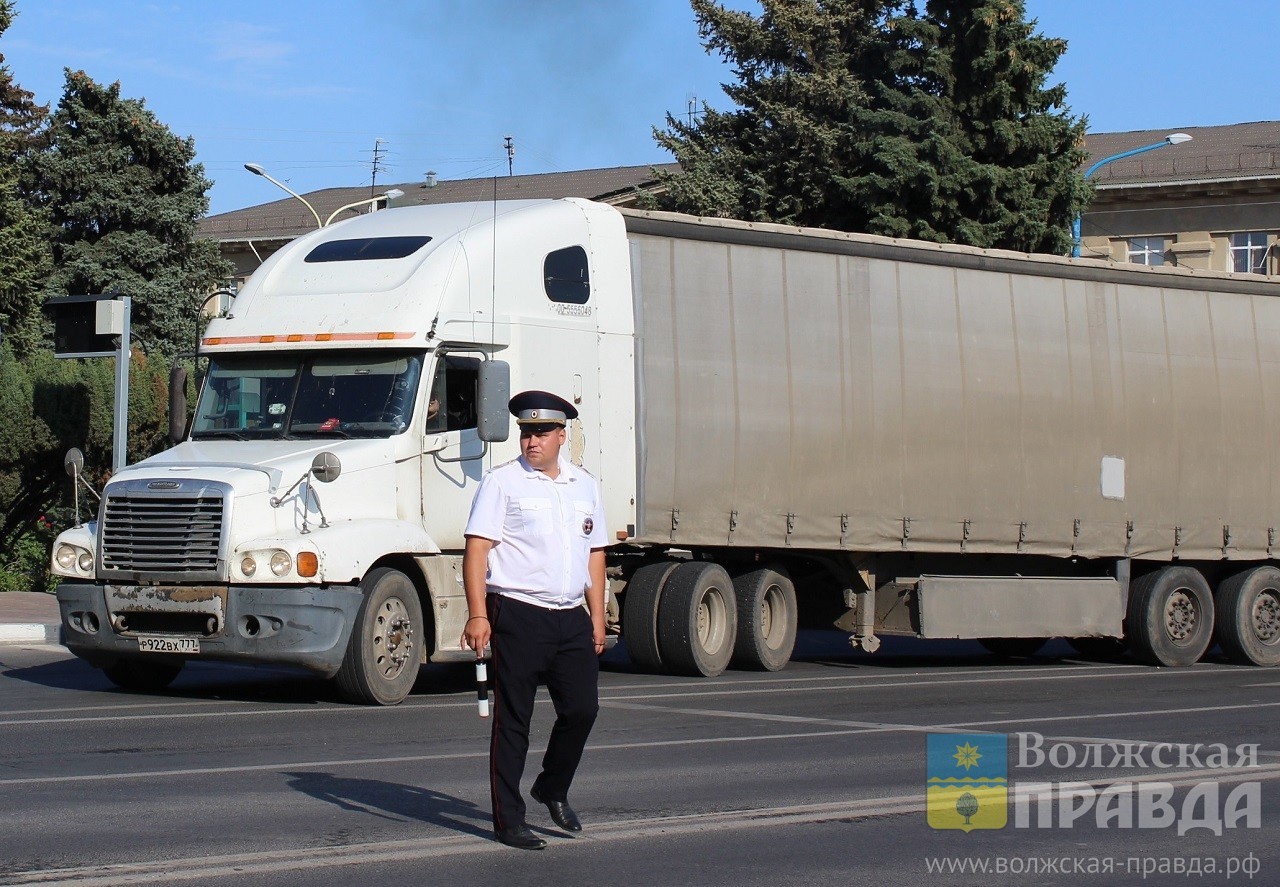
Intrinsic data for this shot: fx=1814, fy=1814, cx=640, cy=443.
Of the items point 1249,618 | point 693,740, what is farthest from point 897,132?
point 693,740

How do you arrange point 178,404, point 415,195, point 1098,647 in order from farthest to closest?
1. point 415,195
2. point 1098,647
3. point 178,404

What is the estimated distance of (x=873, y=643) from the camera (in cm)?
1773

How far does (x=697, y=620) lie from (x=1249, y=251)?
48240 millimetres

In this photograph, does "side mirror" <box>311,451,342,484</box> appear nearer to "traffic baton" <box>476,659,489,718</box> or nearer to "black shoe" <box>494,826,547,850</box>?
"traffic baton" <box>476,659,489,718</box>

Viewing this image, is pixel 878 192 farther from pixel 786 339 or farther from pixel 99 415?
pixel 786 339

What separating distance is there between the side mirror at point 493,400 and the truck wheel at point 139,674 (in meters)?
3.07

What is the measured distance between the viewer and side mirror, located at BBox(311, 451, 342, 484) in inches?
512

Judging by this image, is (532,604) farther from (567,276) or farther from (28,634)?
(28,634)

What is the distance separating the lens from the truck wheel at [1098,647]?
20.5m

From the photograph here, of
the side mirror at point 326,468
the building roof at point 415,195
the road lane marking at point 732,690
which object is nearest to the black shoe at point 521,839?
the road lane marking at point 732,690

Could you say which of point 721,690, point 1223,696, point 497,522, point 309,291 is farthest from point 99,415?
point 497,522

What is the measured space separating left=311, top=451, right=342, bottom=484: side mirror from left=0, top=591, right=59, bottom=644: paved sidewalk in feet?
23.4

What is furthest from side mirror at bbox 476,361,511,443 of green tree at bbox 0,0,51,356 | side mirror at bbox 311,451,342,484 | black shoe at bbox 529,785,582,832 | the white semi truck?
green tree at bbox 0,0,51,356

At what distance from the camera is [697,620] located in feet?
52.3
